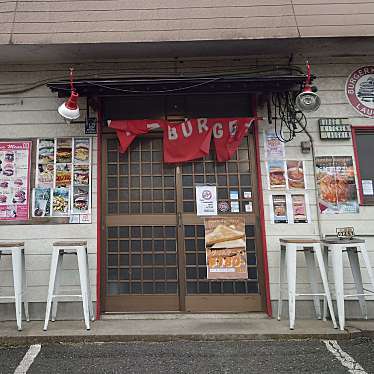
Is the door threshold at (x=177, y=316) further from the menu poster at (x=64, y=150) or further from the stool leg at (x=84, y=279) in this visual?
the menu poster at (x=64, y=150)

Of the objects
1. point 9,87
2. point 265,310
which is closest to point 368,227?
point 265,310

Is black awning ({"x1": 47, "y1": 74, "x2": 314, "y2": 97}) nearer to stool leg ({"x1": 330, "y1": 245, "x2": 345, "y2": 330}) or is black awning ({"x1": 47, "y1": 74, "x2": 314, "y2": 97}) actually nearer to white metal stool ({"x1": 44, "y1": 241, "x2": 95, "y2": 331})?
white metal stool ({"x1": 44, "y1": 241, "x2": 95, "y2": 331})

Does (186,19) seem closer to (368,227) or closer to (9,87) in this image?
(9,87)

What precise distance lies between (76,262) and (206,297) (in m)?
1.89

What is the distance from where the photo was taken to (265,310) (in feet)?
16.6

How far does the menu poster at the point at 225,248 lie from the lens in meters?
5.12

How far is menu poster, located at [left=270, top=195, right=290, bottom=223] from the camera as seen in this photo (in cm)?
519

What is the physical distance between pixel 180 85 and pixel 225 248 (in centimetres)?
235

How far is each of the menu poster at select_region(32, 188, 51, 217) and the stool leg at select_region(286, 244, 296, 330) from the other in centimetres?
336

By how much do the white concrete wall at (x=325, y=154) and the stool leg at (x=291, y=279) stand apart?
1.79 ft

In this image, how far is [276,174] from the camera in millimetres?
5305

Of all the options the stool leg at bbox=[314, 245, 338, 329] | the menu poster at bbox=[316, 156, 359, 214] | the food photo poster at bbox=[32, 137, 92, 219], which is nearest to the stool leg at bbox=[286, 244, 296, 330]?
the stool leg at bbox=[314, 245, 338, 329]

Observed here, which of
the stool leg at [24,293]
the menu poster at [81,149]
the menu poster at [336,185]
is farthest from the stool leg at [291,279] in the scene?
the stool leg at [24,293]

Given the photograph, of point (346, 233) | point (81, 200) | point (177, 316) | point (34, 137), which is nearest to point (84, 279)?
point (81, 200)
